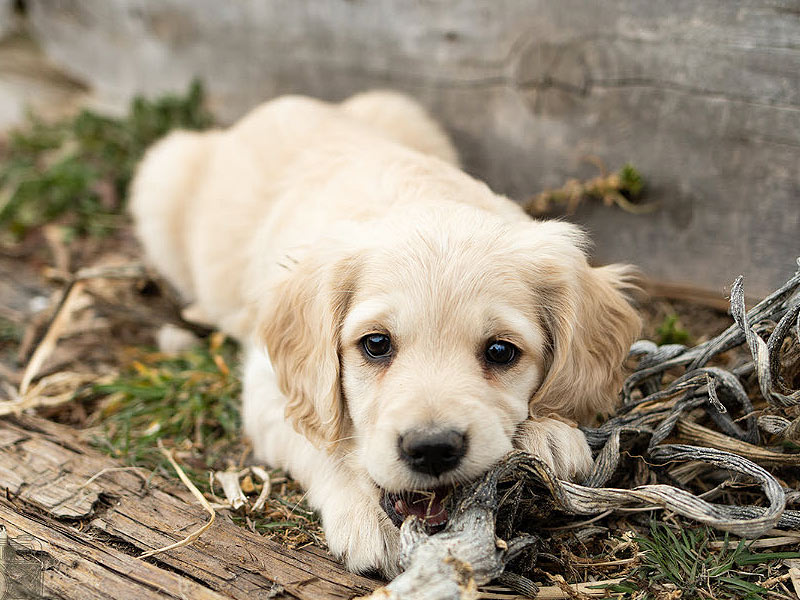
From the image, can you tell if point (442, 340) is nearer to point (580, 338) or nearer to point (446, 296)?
point (446, 296)

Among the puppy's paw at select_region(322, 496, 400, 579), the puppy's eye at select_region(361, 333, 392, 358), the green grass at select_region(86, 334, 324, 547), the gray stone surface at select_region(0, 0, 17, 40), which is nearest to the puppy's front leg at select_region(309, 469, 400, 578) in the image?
the puppy's paw at select_region(322, 496, 400, 579)

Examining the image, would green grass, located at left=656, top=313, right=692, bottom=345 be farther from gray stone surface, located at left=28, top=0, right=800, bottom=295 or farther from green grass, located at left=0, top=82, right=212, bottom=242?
green grass, located at left=0, top=82, right=212, bottom=242

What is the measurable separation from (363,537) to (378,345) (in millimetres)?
677

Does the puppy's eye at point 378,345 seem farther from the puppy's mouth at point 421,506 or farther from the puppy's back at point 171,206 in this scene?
the puppy's back at point 171,206

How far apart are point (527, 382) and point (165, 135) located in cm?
475

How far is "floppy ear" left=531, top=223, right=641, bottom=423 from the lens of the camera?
9.14ft

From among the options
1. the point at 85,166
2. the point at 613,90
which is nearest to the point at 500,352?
the point at 613,90

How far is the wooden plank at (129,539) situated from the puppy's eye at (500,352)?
868 millimetres

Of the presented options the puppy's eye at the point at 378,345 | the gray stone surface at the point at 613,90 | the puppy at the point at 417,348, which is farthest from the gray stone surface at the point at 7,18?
the puppy's eye at the point at 378,345

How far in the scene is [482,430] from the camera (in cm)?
243

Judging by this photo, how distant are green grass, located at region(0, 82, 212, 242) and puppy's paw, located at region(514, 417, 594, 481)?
4.34 metres

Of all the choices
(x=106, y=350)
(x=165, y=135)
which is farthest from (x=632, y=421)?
(x=165, y=135)

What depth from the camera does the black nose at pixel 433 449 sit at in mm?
2352

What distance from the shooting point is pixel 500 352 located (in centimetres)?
270
